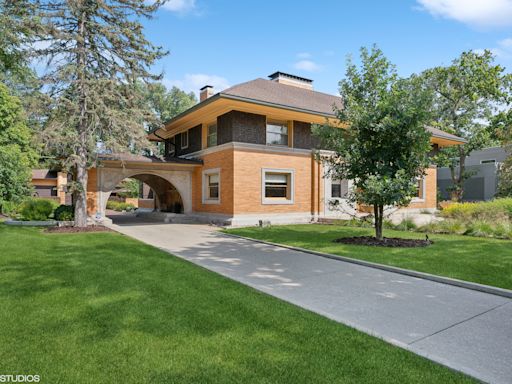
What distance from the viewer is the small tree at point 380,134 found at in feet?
32.1

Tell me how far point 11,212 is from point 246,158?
1702cm

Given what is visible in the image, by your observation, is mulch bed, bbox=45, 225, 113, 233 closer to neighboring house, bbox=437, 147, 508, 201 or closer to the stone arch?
the stone arch

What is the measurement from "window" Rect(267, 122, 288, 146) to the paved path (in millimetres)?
10430

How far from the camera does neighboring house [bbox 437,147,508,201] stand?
1239 inches

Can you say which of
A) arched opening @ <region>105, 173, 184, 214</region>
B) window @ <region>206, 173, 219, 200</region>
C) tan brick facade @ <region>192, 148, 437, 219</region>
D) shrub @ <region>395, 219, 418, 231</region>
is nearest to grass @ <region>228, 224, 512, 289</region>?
shrub @ <region>395, 219, 418, 231</region>

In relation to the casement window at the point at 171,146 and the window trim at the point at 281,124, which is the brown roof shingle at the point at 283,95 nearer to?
the window trim at the point at 281,124

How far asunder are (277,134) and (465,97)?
77.5 feet

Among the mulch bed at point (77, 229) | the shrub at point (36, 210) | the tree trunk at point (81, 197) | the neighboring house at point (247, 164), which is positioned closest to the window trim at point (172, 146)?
the neighboring house at point (247, 164)

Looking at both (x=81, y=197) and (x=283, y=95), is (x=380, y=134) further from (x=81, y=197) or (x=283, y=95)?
(x=81, y=197)

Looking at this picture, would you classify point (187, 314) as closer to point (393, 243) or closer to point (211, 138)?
point (393, 243)

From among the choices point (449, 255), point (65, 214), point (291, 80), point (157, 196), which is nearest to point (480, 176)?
point (291, 80)

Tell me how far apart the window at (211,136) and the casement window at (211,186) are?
1.73 metres

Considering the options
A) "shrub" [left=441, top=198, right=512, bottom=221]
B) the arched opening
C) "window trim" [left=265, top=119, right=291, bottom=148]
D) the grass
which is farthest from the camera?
the arched opening

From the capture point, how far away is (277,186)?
1803 cm
